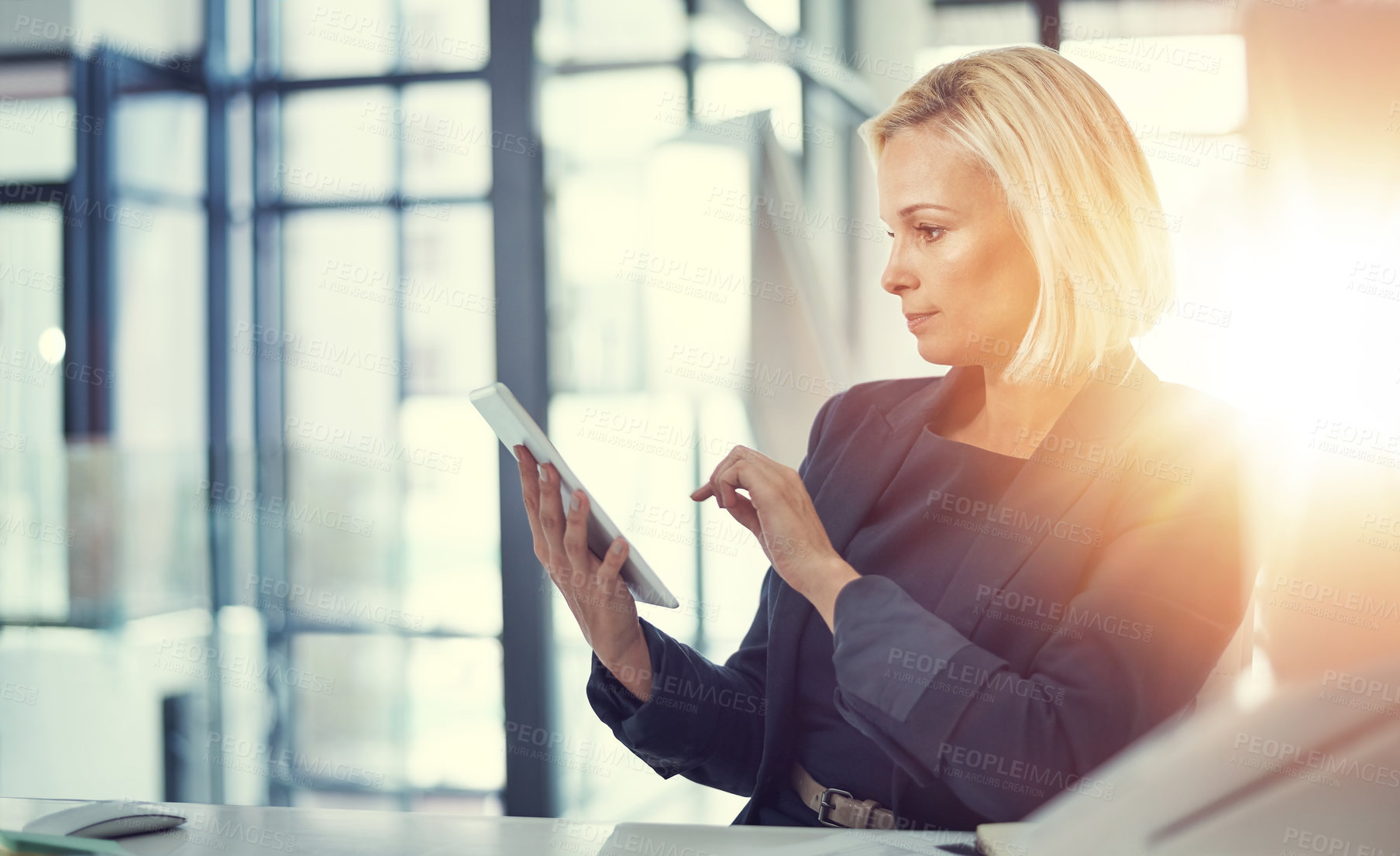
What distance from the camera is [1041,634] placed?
123 cm

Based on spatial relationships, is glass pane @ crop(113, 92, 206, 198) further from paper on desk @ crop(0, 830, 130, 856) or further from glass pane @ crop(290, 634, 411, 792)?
paper on desk @ crop(0, 830, 130, 856)

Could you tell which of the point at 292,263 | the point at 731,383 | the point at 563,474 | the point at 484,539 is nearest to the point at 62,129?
the point at 292,263

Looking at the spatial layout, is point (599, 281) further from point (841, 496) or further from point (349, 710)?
point (841, 496)

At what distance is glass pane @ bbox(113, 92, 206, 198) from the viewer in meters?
3.47

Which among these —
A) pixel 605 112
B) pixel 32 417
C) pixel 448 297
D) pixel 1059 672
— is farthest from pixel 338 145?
pixel 1059 672

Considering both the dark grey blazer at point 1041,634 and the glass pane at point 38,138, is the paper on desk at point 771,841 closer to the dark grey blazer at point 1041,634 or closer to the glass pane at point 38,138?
the dark grey blazer at point 1041,634

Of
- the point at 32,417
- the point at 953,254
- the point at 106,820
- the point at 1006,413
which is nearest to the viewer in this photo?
the point at 106,820

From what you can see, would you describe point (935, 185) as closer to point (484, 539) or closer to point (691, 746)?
point (691, 746)

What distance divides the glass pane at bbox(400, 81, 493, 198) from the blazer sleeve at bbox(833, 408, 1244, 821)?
270 cm

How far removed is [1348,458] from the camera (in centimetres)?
258

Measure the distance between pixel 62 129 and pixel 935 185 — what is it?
3130mm

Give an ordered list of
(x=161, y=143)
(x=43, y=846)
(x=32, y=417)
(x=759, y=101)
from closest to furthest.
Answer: (x=43, y=846) → (x=759, y=101) → (x=32, y=417) → (x=161, y=143)

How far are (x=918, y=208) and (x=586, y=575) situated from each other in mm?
652

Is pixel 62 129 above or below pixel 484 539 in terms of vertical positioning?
above
